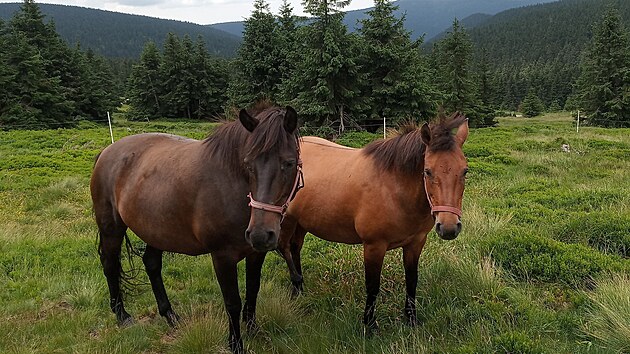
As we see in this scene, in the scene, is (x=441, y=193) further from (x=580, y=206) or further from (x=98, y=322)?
(x=580, y=206)

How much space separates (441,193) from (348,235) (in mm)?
1257

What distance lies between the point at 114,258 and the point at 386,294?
272cm

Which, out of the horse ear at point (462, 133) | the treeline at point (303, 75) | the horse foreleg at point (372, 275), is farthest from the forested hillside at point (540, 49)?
the horse foreleg at point (372, 275)

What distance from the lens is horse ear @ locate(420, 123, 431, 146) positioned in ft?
10.5

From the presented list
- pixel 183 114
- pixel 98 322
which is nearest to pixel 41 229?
pixel 98 322

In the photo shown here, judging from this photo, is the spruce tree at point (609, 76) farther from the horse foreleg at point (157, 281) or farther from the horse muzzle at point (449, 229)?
the horse foreleg at point (157, 281)

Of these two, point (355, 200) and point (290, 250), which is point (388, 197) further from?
point (290, 250)

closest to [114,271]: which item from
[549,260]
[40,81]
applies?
[549,260]

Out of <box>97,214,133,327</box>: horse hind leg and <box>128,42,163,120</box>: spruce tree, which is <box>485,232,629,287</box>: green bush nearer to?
<box>97,214,133,327</box>: horse hind leg

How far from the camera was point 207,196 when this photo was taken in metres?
3.09

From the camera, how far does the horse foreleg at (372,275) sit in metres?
3.73

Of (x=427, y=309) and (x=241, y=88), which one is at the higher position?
(x=241, y=88)

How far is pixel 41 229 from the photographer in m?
6.67

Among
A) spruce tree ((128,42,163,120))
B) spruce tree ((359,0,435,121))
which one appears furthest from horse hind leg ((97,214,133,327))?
spruce tree ((128,42,163,120))
